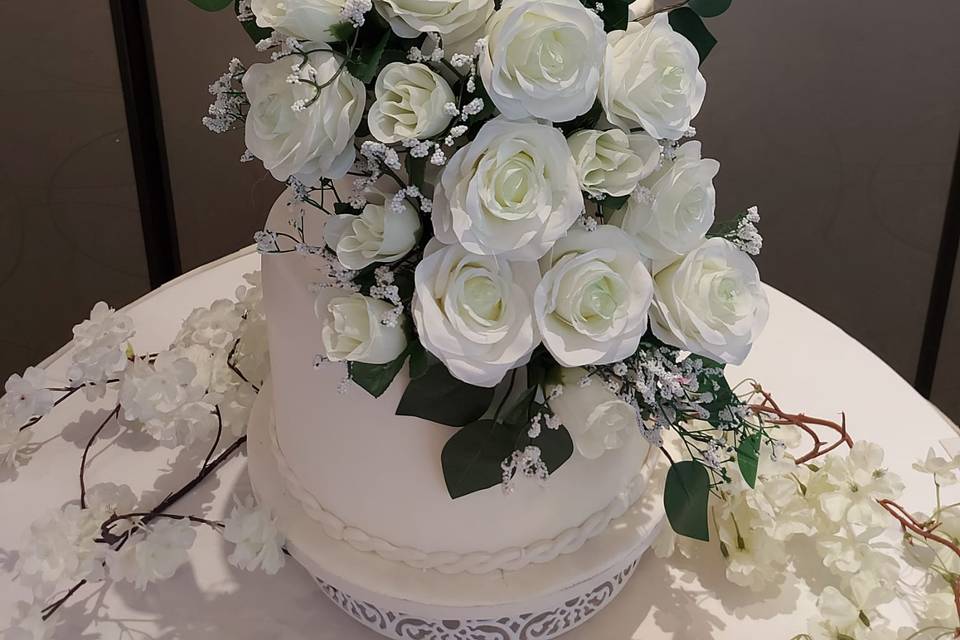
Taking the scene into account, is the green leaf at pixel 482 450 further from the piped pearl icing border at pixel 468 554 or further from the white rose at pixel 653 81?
the white rose at pixel 653 81

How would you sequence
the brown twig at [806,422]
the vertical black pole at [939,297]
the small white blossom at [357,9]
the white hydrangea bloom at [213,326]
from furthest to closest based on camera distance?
the vertical black pole at [939,297] < the white hydrangea bloom at [213,326] < the brown twig at [806,422] < the small white blossom at [357,9]

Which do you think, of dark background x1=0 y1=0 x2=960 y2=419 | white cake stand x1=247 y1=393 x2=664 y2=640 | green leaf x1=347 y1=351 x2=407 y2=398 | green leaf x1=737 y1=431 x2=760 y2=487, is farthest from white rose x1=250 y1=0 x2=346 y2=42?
dark background x1=0 y1=0 x2=960 y2=419

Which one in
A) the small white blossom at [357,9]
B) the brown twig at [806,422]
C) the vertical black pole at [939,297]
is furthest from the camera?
the vertical black pole at [939,297]

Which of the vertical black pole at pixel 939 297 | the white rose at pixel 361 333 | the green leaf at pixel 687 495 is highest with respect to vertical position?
the white rose at pixel 361 333

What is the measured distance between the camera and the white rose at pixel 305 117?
2.00 ft

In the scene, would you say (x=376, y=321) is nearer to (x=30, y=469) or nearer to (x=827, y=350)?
(x=30, y=469)

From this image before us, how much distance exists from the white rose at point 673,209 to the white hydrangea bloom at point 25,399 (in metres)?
0.63

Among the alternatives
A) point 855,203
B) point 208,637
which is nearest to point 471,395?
point 208,637

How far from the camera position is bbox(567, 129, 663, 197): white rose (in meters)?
0.64

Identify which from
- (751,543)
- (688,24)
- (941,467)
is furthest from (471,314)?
(941,467)

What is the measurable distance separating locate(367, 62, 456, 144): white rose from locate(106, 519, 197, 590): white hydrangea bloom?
0.43m

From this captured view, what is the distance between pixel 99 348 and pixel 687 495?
1.90 feet

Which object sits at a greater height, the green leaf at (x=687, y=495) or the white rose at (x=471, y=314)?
the white rose at (x=471, y=314)

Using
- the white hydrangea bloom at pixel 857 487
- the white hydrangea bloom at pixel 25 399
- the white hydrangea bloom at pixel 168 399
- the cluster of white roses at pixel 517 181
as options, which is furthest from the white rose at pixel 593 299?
the white hydrangea bloom at pixel 25 399
